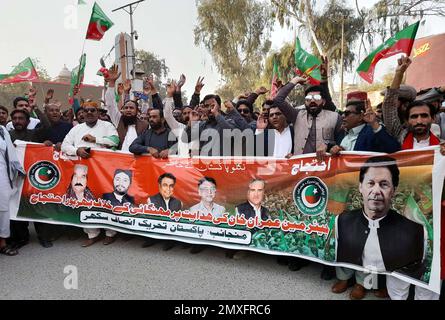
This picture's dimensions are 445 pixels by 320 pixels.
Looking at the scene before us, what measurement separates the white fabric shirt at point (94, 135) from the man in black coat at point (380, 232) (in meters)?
3.11

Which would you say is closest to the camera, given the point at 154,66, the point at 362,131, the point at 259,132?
the point at 362,131

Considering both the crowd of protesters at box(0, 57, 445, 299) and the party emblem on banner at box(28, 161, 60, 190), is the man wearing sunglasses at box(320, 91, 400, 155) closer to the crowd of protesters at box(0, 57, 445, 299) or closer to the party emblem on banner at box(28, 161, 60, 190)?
the crowd of protesters at box(0, 57, 445, 299)

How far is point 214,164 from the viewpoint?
3.83m

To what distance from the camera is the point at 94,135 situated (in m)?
4.58

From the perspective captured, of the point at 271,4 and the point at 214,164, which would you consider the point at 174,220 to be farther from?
the point at 271,4

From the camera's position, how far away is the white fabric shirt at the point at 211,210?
12.2 ft

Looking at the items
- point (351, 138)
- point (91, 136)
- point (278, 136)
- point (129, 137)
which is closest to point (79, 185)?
point (91, 136)

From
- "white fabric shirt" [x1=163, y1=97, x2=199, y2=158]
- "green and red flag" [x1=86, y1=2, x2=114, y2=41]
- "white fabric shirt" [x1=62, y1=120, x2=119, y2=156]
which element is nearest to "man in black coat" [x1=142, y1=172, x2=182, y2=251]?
"white fabric shirt" [x1=163, y1=97, x2=199, y2=158]

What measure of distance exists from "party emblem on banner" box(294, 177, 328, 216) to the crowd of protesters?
0.96 feet

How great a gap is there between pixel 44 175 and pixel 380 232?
4044 mm

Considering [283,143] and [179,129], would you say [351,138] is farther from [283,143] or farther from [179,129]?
[179,129]

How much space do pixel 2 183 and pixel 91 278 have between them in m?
1.80

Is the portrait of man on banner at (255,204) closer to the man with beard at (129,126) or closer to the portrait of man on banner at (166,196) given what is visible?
the portrait of man on banner at (166,196)
